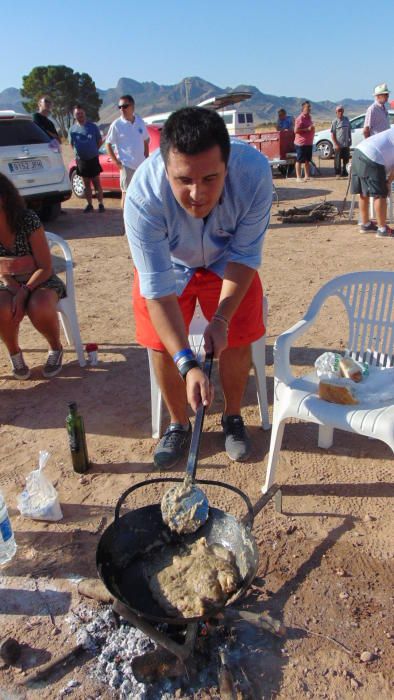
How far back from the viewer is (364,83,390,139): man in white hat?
8.43m

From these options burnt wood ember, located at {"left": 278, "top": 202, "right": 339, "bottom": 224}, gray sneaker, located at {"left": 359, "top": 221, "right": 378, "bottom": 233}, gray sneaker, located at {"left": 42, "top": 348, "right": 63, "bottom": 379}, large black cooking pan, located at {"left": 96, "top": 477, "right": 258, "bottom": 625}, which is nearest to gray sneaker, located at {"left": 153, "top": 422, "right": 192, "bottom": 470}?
large black cooking pan, located at {"left": 96, "top": 477, "right": 258, "bottom": 625}

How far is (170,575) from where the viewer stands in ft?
6.50

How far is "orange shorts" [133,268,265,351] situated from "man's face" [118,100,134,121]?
5.89 metres

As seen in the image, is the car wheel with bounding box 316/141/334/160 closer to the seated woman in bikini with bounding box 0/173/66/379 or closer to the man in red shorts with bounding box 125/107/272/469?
the seated woman in bikini with bounding box 0/173/66/379

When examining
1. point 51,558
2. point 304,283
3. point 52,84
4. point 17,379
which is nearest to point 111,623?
point 51,558

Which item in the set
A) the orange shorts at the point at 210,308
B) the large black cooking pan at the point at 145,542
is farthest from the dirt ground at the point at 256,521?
the orange shorts at the point at 210,308

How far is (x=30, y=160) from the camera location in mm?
8070

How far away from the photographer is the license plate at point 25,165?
7.88 metres

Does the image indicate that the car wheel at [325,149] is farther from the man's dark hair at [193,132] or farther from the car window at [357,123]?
the man's dark hair at [193,132]

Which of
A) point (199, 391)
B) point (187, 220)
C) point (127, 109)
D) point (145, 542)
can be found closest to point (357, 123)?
point (127, 109)

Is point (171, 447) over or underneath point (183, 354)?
underneath

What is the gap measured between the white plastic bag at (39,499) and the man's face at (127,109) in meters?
6.57

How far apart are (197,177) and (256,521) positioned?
5.14 feet

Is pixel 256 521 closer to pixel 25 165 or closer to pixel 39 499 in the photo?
pixel 39 499
